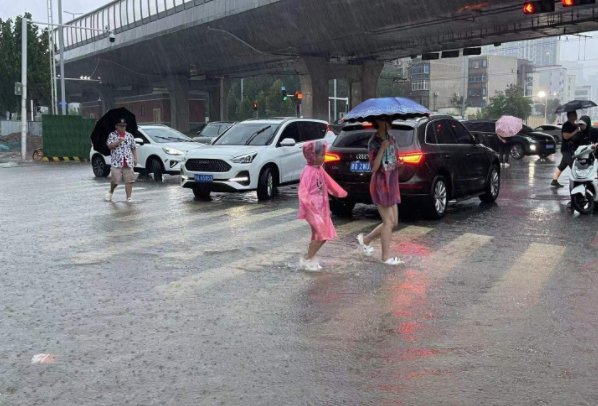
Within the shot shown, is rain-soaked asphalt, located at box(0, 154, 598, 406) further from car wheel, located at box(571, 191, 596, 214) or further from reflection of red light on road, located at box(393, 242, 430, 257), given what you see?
car wheel, located at box(571, 191, 596, 214)

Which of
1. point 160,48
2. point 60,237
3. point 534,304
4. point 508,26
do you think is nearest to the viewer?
point 534,304

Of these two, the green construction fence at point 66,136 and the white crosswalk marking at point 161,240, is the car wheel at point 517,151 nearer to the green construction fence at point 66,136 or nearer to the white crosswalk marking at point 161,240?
the white crosswalk marking at point 161,240

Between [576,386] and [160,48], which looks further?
[160,48]

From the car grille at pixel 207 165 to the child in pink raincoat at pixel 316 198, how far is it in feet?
20.8

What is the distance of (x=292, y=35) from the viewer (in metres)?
40.1

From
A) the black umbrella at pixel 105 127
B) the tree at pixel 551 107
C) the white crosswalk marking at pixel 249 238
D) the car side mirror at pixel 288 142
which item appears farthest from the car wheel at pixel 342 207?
the tree at pixel 551 107

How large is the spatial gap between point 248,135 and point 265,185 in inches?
60.4

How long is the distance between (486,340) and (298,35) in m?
36.4

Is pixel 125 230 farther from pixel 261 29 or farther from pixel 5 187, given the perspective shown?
pixel 261 29

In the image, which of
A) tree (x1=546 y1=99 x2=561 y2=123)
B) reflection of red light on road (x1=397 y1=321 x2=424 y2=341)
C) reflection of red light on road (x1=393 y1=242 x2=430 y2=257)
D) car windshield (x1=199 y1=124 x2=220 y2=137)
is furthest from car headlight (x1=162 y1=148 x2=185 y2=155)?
tree (x1=546 y1=99 x2=561 y2=123)

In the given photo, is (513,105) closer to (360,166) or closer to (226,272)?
(360,166)

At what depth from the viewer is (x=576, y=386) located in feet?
13.4

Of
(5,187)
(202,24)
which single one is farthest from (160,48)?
(5,187)

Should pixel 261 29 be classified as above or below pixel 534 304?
above
